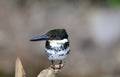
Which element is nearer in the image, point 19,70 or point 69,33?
point 19,70

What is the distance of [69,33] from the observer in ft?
8.66

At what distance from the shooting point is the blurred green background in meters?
2.49

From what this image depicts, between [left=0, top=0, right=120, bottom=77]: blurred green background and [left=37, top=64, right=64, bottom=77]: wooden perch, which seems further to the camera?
[left=0, top=0, right=120, bottom=77]: blurred green background

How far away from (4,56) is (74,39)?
0.45 m

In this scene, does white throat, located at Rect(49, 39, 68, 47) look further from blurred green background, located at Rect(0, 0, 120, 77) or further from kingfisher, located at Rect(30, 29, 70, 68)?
blurred green background, located at Rect(0, 0, 120, 77)

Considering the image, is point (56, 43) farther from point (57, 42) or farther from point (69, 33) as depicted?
point (69, 33)

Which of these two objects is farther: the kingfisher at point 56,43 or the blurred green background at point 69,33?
the blurred green background at point 69,33

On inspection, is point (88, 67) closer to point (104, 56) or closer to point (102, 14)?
point (104, 56)

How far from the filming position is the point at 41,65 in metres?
2.47

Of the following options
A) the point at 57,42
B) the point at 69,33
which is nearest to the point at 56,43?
the point at 57,42

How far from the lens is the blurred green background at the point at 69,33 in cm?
249

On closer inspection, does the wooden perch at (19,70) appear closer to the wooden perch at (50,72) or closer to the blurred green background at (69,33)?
the wooden perch at (50,72)

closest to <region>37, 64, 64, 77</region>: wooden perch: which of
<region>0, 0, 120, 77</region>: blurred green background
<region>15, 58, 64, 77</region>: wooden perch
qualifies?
<region>15, 58, 64, 77</region>: wooden perch

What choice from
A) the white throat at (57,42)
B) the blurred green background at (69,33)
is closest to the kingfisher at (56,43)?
the white throat at (57,42)
